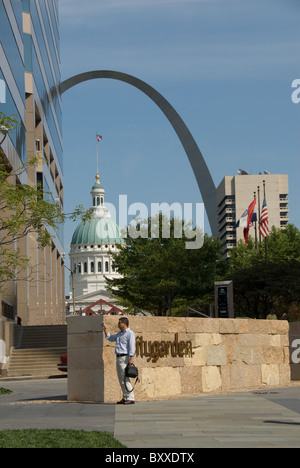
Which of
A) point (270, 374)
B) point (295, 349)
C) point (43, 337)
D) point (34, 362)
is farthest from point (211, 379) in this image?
point (43, 337)

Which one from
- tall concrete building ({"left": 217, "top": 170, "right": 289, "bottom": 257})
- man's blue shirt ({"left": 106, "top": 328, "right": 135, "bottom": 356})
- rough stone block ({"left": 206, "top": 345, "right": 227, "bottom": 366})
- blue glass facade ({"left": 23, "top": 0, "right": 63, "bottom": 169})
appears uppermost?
tall concrete building ({"left": 217, "top": 170, "right": 289, "bottom": 257})

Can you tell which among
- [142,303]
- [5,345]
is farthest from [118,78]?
[5,345]

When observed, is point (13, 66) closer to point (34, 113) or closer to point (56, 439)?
point (34, 113)

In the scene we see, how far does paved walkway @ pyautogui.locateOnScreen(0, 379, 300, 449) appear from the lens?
10719 millimetres

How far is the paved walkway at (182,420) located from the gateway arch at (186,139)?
174ft

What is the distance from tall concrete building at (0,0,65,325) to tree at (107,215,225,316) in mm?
6182

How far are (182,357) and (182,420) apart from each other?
739 centimetres

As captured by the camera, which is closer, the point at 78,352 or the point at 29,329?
the point at 78,352

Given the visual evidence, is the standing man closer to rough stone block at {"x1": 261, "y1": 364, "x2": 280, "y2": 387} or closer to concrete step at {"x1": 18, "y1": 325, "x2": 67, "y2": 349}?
rough stone block at {"x1": 261, "y1": 364, "x2": 280, "y2": 387}

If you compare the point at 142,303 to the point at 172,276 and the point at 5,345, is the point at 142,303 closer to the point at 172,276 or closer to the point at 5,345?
the point at 172,276

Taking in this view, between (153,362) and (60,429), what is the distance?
823cm

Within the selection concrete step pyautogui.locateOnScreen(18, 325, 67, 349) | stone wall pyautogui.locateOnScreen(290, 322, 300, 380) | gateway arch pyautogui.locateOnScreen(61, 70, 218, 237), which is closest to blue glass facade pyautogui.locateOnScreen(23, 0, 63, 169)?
gateway arch pyautogui.locateOnScreen(61, 70, 218, 237)

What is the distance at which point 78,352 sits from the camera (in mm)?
18562

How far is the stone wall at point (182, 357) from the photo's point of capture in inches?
719
